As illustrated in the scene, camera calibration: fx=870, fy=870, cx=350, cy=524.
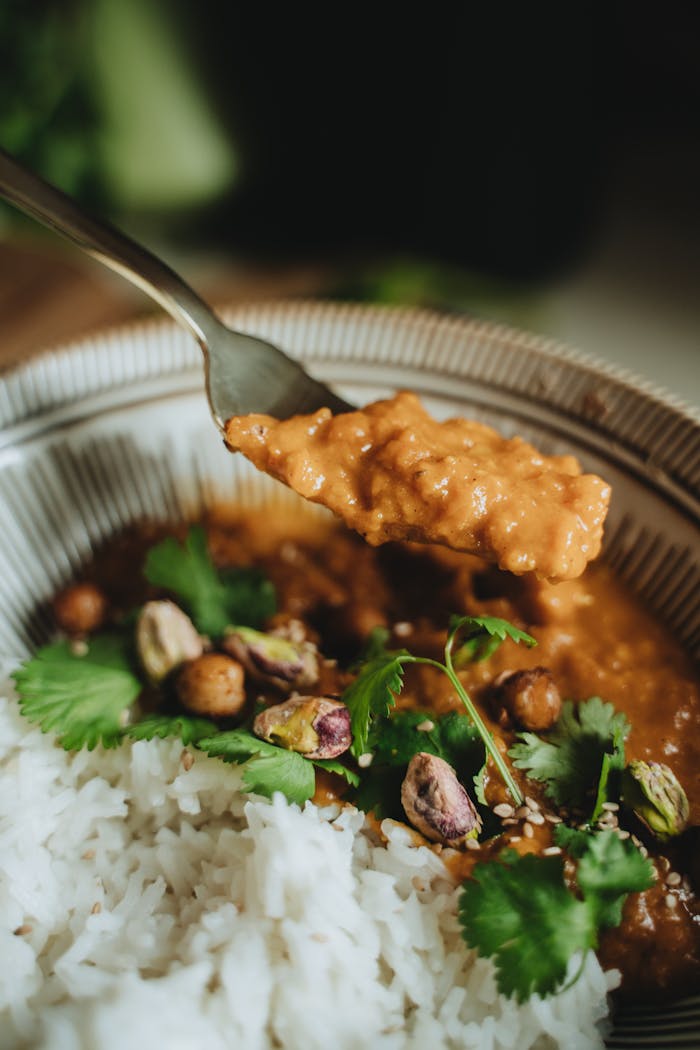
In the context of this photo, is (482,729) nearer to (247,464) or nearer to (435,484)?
(435,484)

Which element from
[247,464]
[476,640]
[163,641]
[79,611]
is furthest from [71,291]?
[476,640]

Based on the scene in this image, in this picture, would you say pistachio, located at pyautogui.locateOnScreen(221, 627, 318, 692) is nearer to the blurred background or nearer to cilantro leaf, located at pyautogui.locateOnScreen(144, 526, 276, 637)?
cilantro leaf, located at pyautogui.locateOnScreen(144, 526, 276, 637)

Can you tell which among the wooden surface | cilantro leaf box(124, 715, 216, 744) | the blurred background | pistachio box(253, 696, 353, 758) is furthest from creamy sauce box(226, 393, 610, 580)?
the blurred background

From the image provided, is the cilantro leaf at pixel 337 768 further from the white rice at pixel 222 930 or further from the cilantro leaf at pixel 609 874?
the cilantro leaf at pixel 609 874

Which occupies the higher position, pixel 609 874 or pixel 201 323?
pixel 201 323

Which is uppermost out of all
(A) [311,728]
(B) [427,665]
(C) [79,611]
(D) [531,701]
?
(D) [531,701]

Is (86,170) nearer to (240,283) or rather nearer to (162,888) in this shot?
(240,283)
